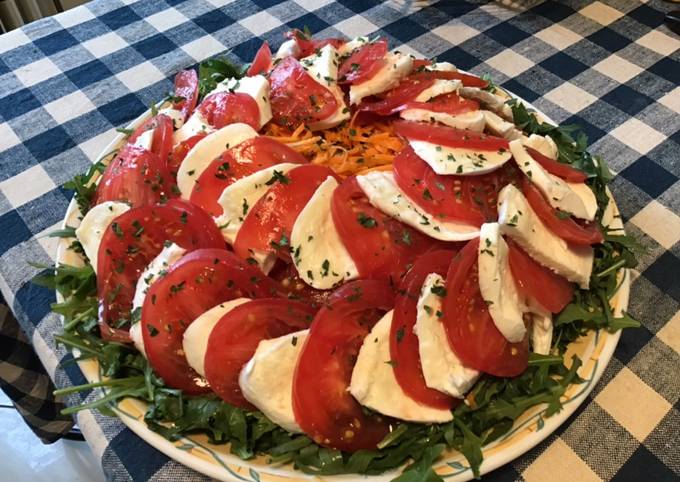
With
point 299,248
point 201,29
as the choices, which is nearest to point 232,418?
point 299,248

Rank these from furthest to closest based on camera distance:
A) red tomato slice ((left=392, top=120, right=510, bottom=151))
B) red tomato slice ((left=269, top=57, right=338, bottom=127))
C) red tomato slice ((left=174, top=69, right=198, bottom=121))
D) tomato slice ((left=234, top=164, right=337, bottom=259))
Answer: red tomato slice ((left=174, top=69, right=198, bottom=121)) < red tomato slice ((left=269, top=57, right=338, bottom=127)) < red tomato slice ((left=392, top=120, right=510, bottom=151)) < tomato slice ((left=234, top=164, right=337, bottom=259))

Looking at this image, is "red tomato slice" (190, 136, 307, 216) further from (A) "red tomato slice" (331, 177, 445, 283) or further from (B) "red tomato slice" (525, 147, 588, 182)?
(B) "red tomato slice" (525, 147, 588, 182)

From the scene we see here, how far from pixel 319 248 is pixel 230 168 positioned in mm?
352

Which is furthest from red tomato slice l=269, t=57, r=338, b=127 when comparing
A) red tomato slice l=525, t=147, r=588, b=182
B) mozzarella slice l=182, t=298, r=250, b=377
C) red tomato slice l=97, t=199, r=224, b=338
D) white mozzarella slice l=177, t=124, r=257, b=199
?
mozzarella slice l=182, t=298, r=250, b=377

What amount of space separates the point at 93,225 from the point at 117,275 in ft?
0.55

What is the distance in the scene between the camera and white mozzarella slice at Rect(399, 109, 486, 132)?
1639mm

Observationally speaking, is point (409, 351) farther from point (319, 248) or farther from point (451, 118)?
point (451, 118)

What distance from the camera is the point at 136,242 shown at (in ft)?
4.78

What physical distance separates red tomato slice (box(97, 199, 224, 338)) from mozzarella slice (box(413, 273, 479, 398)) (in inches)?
20.7

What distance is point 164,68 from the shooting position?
258 cm

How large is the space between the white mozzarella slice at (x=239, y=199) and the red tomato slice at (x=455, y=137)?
1.37 ft

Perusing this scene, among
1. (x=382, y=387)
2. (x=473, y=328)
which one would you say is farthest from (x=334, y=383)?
(x=473, y=328)

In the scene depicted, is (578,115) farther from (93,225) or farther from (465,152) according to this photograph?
(93,225)

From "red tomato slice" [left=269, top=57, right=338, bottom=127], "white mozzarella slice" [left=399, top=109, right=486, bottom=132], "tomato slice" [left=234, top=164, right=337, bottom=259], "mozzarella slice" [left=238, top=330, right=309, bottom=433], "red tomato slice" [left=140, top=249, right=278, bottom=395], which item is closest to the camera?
"mozzarella slice" [left=238, top=330, right=309, bottom=433]
